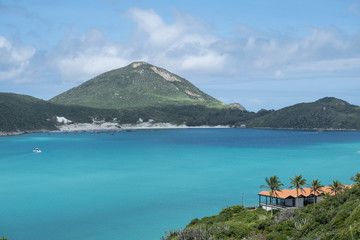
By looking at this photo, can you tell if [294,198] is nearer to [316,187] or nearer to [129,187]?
[316,187]

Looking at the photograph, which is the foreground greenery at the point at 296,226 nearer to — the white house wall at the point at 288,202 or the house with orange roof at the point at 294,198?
the house with orange roof at the point at 294,198

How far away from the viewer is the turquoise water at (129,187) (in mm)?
54375

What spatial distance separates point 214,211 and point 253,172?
42.2 m

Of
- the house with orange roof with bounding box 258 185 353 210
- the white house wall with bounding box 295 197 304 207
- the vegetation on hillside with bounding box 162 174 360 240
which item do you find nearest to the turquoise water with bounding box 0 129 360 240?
the house with orange roof with bounding box 258 185 353 210

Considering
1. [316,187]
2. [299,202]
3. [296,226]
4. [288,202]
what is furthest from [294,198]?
[296,226]

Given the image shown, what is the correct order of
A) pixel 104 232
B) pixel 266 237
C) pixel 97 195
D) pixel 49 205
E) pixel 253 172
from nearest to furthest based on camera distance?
pixel 266 237, pixel 104 232, pixel 49 205, pixel 97 195, pixel 253 172

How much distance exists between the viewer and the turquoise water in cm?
5438

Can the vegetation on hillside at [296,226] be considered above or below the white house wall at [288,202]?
above

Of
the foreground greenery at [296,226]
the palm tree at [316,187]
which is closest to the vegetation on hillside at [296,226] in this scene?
the foreground greenery at [296,226]

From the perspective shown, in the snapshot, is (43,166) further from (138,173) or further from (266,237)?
(266,237)

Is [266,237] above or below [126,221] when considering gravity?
above

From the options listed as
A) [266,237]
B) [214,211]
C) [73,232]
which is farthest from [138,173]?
[266,237]

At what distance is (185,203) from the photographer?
221ft

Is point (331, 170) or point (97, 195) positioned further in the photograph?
point (331, 170)
